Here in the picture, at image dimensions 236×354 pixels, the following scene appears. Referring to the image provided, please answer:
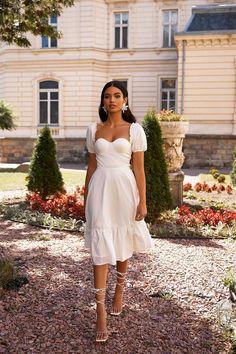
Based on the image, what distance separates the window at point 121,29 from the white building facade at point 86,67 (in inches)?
2.1

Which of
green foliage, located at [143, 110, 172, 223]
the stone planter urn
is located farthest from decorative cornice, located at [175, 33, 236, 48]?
green foliage, located at [143, 110, 172, 223]

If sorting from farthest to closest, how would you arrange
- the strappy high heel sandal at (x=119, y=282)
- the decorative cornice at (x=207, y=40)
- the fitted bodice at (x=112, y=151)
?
the decorative cornice at (x=207, y=40)
the strappy high heel sandal at (x=119, y=282)
the fitted bodice at (x=112, y=151)

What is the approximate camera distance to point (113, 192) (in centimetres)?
371

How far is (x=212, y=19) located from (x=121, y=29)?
228 inches

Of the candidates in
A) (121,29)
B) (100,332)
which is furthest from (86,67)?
(100,332)

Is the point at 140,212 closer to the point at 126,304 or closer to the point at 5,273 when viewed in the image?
the point at 126,304

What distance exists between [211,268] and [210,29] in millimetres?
18050

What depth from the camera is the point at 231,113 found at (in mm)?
21953

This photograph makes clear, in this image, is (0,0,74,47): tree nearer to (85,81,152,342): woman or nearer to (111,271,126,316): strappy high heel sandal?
(85,81,152,342): woman

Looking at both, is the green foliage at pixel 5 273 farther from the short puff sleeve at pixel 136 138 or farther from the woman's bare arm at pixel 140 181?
the short puff sleeve at pixel 136 138

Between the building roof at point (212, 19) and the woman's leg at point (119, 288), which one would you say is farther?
the building roof at point (212, 19)

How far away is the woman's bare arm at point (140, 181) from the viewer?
12.5 ft

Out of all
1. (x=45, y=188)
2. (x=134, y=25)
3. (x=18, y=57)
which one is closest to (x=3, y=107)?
(x=18, y=57)

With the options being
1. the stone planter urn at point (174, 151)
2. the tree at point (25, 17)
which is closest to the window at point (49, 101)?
the tree at point (25, 17)
